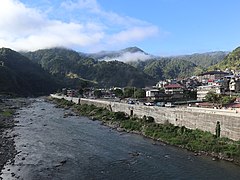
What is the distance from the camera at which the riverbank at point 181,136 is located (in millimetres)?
34969

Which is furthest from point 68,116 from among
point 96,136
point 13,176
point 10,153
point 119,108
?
point 13,176

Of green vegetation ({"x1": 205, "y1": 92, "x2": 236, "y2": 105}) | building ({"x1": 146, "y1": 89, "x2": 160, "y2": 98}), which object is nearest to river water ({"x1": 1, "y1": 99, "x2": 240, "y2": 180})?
green vegetation ({"x1": 205, "y1": 92, "x2": 236, "y2": 105})

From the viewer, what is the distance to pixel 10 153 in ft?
127

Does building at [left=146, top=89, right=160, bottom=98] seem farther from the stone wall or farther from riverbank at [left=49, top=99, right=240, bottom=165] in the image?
the stone wall

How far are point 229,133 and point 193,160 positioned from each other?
5.99 meters

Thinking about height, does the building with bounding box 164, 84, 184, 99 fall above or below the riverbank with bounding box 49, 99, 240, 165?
above

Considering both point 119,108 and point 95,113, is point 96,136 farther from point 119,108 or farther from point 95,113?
point 95,113

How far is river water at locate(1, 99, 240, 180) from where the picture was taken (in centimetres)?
3070

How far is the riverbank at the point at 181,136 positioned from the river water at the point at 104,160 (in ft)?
4.52

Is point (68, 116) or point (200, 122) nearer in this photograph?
point (200, 122)

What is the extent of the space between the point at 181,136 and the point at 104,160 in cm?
1301

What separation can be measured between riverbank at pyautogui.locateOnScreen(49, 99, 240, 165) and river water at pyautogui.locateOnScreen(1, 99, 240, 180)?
1377mm

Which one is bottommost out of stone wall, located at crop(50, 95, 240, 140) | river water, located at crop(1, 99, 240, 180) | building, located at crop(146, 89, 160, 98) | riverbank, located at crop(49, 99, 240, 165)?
river water, located at crop(1, 99, 240, 180)

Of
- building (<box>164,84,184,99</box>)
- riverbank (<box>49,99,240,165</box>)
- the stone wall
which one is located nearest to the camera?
riverbank (<box>49,99,240,165</box>)
